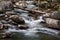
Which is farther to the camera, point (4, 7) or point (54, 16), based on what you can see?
point (4, 7)

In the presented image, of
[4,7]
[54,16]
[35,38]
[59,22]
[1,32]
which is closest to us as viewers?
[35,38]

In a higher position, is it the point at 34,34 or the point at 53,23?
the point at 53,23

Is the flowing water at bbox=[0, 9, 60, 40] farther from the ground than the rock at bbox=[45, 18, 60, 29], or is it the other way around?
the rock at bbox=[45, 18, 60, 29]

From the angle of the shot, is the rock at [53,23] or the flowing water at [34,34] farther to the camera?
the rock at [53,23]

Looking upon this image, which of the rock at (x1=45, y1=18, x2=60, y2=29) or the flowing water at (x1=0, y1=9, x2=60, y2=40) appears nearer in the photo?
the flowing water at (x1=0, y1=9, x2=60, y2=40)

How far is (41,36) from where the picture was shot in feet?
36.2

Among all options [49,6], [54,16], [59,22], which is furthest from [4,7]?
[59,22]

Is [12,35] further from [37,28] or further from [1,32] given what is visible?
[37,28]

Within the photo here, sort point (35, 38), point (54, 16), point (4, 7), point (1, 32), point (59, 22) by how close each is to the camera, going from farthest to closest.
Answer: point (4, 7)
point (54, 16)
point (59, 22)
point (1, 32)
point (35, 38)

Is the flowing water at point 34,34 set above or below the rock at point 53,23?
below

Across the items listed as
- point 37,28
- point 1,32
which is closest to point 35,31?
point 37,28

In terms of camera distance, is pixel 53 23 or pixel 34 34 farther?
pixel 53 23

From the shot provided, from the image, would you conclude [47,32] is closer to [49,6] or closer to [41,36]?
[41,36]

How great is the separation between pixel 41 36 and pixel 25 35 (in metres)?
1.03
